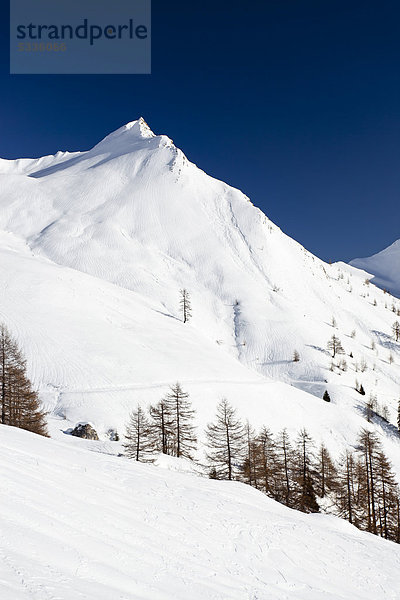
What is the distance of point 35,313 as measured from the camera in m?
72.6

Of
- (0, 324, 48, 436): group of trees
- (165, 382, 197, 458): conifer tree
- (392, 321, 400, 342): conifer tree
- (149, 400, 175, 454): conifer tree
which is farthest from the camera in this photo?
(392, 321, 400, 342): conifer tree

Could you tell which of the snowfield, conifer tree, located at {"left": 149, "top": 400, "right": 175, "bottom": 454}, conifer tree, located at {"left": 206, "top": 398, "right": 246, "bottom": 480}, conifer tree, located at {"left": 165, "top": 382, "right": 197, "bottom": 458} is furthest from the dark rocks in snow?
conifer tree, located at {"left": 206, "top": 398, "right": 246, "bottom": 480}

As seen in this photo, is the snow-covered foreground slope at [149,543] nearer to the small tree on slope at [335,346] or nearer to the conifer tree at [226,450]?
the conifer tree at [226,450]

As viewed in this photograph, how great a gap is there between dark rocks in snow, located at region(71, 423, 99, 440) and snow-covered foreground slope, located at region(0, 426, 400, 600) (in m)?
27.3

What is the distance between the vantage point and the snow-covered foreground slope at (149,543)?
7.48 metres

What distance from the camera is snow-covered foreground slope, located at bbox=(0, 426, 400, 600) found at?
7.48 metres

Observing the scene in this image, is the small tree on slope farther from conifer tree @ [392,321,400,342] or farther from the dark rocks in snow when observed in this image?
the dark rocks in snow

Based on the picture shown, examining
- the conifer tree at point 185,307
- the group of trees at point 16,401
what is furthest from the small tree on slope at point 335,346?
the group of trees at point 16,401

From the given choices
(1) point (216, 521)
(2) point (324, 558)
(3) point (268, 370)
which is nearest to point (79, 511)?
(1) point (216, 521)

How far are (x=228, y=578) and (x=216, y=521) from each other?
12.4 ft

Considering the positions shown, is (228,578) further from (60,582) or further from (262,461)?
(262,461)

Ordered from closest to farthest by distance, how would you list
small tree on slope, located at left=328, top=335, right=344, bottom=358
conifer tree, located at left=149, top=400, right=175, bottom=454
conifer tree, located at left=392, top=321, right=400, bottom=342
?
conifer tree, located at left=149, top=400, right=175, bottom=454 < small tree on slope, located at left=328, top=335, right=344, bottom=358 < conifer tree, located at left=392, top=321, right=400, bottom=342

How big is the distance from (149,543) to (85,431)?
1408 inches

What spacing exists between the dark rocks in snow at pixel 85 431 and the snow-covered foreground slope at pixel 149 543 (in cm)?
2732
